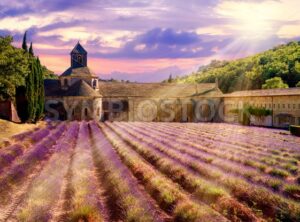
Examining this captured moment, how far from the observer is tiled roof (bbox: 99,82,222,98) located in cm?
5272

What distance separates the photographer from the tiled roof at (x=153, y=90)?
52719mm

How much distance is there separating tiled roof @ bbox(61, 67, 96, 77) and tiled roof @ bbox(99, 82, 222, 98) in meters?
2.94

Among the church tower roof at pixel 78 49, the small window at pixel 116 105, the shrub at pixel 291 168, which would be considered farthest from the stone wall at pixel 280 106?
the shrub at pixel 291 168

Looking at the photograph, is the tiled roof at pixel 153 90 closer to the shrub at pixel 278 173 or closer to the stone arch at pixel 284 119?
the stone arch at pixel 284 119

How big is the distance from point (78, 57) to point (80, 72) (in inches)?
110

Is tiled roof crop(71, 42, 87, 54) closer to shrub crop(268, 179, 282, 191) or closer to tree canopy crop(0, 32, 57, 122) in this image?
tree canopy crop(0, 32, 57, 122)

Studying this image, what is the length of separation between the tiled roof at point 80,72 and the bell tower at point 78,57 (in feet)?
3.11

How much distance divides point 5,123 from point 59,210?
23.1 metres

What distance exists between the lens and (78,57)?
171ft

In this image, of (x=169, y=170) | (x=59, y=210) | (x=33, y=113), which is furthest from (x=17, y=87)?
(x=59, y=210)

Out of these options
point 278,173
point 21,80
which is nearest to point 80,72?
point 21,80

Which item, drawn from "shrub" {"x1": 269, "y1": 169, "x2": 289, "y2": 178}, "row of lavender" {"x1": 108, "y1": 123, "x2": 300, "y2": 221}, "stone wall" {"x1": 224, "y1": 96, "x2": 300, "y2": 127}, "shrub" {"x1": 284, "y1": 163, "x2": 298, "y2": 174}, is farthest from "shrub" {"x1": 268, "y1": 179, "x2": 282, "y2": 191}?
"stone wall" {"x1": 224, "y1": 96, "x2": 300, "y2": 127}

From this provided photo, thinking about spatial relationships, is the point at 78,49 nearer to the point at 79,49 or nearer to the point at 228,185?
the point at 79,49

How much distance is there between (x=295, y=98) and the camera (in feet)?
128
